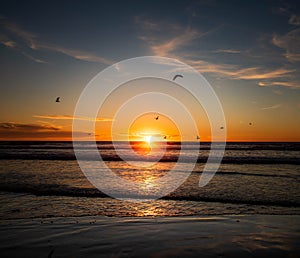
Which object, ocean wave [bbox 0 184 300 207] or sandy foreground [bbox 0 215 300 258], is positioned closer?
sandy foreground [bbox 0 215 300 258]

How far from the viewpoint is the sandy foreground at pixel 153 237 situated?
5871 mm

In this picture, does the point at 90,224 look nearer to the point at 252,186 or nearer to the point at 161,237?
the point at 161,237

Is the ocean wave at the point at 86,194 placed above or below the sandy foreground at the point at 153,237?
below

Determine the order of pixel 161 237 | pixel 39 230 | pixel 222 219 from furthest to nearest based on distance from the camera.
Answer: pixel 222 219 < pixel 39 230 < pixel 161 237

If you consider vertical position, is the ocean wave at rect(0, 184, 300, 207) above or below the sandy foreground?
below

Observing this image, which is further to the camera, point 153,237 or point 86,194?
point 86,194

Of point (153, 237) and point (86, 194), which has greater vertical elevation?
point (153, 237)

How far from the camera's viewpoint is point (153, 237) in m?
→ 6.88

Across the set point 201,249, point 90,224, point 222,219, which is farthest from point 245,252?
point 90,224

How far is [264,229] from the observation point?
7512 mm

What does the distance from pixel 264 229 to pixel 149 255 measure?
3.58 m

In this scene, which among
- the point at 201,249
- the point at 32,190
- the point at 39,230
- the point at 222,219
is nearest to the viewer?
the point at 201,249

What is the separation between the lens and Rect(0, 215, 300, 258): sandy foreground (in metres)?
5.87

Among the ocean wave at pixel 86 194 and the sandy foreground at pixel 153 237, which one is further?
the ocean wave at pixel 86 194
